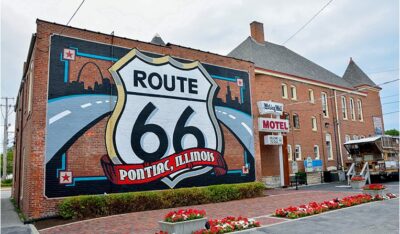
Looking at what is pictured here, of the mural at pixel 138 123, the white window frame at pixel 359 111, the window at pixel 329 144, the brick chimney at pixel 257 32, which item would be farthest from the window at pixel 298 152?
the white window frame at pixel 359 111

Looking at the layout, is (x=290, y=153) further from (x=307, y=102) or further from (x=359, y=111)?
(x=359, y=111)

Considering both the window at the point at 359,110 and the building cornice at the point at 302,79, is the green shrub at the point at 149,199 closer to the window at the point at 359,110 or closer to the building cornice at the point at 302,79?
the building cornice at the point at 302,79

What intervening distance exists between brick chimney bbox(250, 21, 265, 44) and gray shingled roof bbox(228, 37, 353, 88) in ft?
1.42

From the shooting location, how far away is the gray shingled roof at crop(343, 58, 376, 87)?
35.5 metres

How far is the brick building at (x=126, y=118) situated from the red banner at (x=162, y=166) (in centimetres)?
4

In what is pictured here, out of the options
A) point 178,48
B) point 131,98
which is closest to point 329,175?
point 178,48

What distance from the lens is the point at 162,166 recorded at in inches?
615

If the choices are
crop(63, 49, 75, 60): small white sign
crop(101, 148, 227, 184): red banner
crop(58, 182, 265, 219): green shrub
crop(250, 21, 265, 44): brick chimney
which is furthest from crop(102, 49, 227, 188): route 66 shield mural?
crop(250, 21, 265, 44): brick chimney

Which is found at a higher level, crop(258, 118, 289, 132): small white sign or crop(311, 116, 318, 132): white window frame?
crop(311, 116, 318, 132): white window frame

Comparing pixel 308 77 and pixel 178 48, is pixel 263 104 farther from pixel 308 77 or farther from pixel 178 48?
pixel 308 77

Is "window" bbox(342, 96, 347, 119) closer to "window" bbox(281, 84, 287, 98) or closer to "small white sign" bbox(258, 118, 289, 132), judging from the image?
"window" bbox(281, 84, 287, 98)

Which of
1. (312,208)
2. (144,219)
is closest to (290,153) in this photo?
(312,208)

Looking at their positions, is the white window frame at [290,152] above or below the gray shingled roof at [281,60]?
below

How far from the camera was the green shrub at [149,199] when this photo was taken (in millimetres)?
12234
